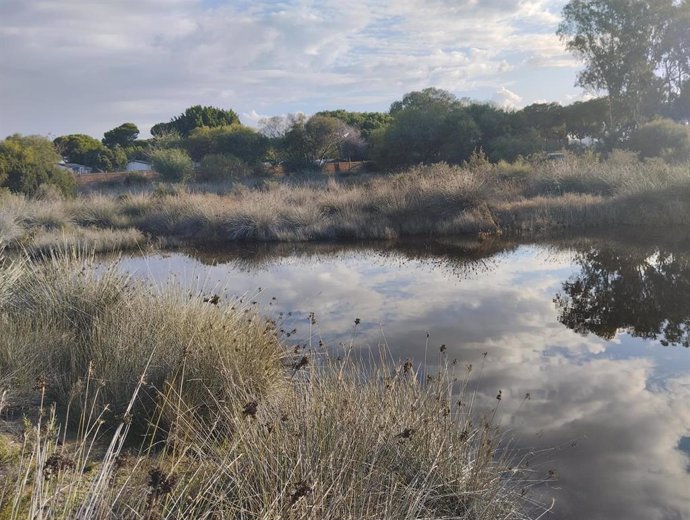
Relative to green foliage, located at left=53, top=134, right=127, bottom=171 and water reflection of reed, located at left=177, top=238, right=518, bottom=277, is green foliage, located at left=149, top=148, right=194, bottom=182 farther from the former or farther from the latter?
green foliage, located at left=53, top=134, right=127, bottom=171

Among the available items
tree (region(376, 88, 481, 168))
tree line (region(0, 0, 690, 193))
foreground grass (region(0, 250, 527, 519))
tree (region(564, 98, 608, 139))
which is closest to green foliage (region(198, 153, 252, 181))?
tree line (region(0, 0, 690, 193))

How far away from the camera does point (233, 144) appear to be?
4197 centimetres

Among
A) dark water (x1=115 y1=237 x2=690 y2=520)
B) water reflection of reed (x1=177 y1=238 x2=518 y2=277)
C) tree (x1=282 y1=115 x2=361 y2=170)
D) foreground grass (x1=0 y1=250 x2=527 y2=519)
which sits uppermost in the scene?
tree (x1=282 y1=115 x2=361 y2=170)

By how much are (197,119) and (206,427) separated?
2395 inches

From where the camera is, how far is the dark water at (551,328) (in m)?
4.63

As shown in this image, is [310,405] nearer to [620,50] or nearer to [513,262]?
[513,262]

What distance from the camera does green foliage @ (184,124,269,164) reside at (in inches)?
1646

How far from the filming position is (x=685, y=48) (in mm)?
36250

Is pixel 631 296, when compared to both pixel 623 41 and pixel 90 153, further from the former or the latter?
pixel 90 153

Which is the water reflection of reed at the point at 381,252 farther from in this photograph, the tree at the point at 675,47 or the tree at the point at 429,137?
the tree at the point at 675,47

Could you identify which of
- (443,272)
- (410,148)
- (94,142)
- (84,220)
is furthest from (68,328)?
(94,142)

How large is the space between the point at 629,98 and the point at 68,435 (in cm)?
3637

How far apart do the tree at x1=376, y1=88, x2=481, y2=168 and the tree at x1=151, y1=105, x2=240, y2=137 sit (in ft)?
103

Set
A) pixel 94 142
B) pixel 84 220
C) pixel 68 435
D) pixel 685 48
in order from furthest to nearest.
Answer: pixel 94 142 < pixel 685 48 < pixel 84 220 < pixel 68 435
